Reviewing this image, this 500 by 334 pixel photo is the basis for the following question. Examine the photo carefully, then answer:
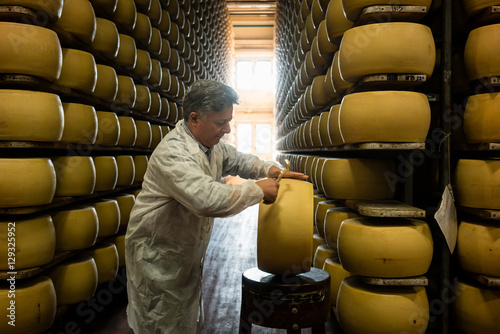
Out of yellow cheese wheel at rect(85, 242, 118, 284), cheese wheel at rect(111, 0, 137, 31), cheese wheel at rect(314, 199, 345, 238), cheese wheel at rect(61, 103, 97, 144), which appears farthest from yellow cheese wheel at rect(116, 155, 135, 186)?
cheese wheel at rect(314, 199, 345, 238)

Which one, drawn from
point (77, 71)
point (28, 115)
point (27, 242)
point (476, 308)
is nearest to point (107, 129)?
point (77, 71)

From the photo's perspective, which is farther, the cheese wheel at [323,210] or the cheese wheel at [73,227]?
the cheese wheel at [323,210]

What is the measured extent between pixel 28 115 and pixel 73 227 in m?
0.66

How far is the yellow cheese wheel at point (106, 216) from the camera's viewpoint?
2.62 m

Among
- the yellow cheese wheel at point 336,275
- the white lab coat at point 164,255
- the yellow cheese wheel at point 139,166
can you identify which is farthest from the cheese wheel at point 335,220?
the yellow cheese wheel at point 139,166

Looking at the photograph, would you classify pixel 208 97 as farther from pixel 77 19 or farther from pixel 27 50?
pixel 77 19

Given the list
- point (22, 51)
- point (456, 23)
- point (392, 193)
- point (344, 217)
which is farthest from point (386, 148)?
point (22, 51)

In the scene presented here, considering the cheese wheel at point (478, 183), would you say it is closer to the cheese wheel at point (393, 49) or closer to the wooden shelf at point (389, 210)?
the wooden shelf at point (389, 210)

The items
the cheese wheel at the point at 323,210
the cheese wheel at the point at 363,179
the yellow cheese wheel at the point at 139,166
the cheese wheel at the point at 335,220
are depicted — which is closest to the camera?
the cheese wheel at the point at 363,179

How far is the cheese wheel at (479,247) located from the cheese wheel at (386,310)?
235 millimetres

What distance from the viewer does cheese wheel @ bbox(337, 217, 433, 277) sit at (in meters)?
1.80

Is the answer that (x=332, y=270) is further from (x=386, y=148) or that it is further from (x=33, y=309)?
(x=33, y=309)

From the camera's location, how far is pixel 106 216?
8.67 feet

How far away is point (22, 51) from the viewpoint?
72.2 inches
